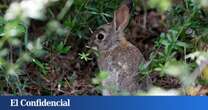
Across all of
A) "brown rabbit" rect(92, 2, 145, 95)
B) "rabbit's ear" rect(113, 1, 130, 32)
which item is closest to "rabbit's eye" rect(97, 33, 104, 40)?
"brown rabbit" rect(92, 2, 145, 95)

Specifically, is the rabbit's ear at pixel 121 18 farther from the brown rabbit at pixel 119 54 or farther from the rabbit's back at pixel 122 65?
the rabbit's back at pixel 122 65

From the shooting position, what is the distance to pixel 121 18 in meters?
5.66

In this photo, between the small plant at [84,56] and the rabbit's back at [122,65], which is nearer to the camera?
the rabbit's back at [122,65]

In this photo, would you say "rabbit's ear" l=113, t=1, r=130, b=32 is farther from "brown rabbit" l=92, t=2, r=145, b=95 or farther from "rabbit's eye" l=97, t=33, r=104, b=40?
"rabbit's eye" l=97, t=33, r=104, b=40

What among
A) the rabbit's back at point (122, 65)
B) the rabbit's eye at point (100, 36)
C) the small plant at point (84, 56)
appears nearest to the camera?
the rabbit's back at point (122, 65)

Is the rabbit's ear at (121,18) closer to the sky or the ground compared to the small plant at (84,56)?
closer to the sky

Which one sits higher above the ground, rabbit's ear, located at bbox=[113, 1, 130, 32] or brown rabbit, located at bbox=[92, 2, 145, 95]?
rabbit's ear, located at bbox=[113, 1, 130, 32]

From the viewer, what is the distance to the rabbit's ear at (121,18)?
18.2 ft

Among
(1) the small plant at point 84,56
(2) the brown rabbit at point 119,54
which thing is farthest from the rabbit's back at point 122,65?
(1) the small plant at point 84,56

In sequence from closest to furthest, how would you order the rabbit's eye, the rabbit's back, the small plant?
the rabbit's back → the small plant → the rabbit's eye

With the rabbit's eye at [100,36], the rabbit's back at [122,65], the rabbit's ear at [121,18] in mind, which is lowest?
the rabbit's back at [122,65]

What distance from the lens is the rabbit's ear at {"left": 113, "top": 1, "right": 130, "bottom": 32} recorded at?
18.2 ft

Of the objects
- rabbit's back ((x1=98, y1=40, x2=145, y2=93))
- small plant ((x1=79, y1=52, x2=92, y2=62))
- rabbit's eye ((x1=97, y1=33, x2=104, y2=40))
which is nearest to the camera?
rabbit's back ((x1=98, y1=40, x2=145, y2=93))

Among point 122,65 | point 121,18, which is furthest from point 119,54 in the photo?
point 121,18
